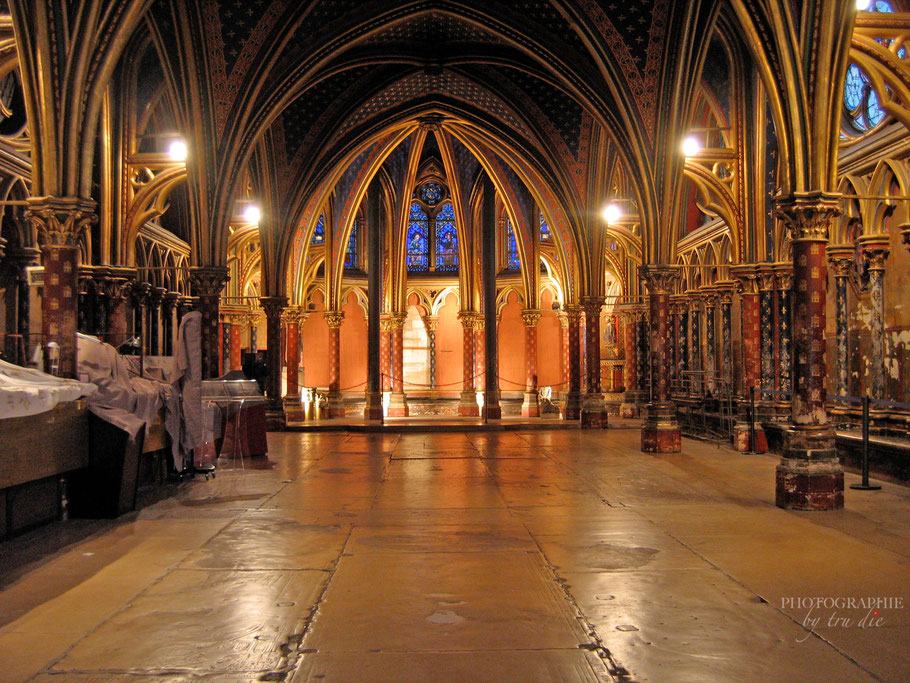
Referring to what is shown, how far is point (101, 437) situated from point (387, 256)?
21079 millimetres

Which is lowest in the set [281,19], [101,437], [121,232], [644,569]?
[644,569]

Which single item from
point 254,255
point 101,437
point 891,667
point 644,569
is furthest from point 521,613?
point 254,255

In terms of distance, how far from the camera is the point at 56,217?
30.4 ft

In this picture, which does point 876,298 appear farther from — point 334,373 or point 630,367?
point 334,373

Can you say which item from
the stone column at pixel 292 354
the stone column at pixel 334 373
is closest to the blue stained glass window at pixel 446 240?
the stone column at pixel 334 373

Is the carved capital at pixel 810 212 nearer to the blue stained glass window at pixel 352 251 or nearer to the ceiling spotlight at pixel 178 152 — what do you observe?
the ceiling spotlight at pixel 178 152

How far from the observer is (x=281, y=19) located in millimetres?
14812

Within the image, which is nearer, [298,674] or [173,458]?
[298,674]

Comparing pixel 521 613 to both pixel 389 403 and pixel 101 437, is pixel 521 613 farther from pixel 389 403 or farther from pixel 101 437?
pixel 389 403

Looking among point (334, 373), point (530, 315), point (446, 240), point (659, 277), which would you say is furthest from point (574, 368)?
point (446, 240)

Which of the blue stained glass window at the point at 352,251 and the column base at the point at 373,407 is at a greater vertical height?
the blue stained glass window at the point at 352,251

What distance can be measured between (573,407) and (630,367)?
680cm

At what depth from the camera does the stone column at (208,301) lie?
15.1m

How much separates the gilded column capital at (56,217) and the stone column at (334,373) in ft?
54.2
